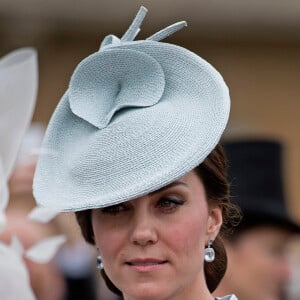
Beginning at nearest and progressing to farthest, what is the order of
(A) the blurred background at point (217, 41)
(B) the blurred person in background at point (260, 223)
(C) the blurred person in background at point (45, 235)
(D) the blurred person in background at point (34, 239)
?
(C) the blurred person in background at point (45, 235) < (D) the blurred person in background at point (34, 239) < (B) the blurred person in background at point (260, 223) < (A) the blurred background at point (217, 41)

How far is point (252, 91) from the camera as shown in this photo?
368 inches

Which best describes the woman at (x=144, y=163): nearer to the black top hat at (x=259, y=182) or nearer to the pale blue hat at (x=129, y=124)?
the pale blue hat at (x=129, y=124)

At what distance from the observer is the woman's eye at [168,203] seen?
2567 mm

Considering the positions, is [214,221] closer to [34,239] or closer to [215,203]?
[215,203]

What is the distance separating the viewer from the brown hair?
265 cm

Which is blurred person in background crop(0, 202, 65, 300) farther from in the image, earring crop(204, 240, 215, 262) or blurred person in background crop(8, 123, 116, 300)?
earring crop(204, 240, 215, 262)

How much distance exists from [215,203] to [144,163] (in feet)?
0.77

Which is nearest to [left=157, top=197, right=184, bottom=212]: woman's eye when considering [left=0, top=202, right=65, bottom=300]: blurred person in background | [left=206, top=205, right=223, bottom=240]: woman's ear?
[left=206, top=205, right=223, bottom=240]: woman's ear

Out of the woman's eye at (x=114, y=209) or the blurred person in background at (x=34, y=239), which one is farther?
the blurred person in background at (x=34, y=239)

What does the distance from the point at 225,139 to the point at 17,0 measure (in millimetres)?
3793

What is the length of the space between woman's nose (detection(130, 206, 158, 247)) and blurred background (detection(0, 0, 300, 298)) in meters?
5.47

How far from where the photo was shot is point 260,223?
476cm

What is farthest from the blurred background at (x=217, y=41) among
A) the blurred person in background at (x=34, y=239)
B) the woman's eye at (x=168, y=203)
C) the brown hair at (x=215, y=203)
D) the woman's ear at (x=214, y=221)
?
the woman's eye at (x=168, y=203)

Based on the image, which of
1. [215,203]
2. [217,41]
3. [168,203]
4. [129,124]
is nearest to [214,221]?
[215,203]
